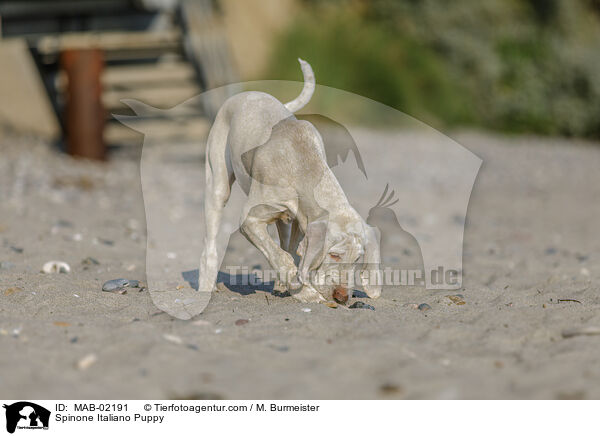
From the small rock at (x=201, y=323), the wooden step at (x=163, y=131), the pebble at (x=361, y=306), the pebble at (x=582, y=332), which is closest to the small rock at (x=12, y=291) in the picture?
the small rock at (x=201, y=323)

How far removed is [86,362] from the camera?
3180 millimetres

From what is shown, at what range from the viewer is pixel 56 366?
3.14 metres

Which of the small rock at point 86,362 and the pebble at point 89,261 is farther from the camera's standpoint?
the pebble at point 89,261

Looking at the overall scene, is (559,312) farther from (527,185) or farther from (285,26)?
(285,26)

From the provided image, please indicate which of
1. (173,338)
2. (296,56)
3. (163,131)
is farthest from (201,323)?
(296,56)

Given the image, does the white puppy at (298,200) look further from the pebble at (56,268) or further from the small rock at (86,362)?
the pebble at (56,268)

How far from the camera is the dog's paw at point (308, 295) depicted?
13.6 ft

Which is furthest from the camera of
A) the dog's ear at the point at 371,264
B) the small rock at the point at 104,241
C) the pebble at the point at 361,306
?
the small rock at the point at 104,241

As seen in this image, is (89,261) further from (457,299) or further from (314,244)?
(457,299)

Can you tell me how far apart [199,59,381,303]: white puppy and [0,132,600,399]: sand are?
9.7 inches

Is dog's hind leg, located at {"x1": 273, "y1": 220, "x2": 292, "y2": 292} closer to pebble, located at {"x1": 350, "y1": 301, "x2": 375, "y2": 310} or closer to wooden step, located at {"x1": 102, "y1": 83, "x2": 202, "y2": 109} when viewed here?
pebble, located at {"x1": 350, "y1": 301, "x2": 375, "y2": 310}
